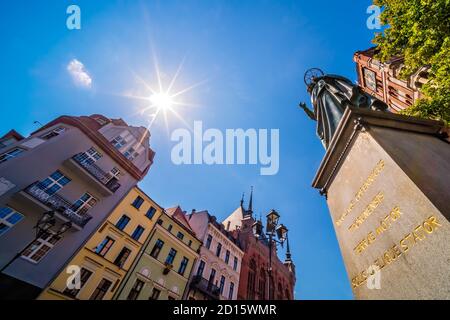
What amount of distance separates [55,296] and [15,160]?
31.0 ft

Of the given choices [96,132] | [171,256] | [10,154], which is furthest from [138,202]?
[10,154]

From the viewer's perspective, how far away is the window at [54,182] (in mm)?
15328

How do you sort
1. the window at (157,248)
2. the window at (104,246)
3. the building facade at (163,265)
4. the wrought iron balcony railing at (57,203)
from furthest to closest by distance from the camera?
the window at (157,248) < the building facade at (163,265) < the window at (104,246) < the wrought iron balcony railing at (57,203)

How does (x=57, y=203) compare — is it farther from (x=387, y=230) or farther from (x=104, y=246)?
(x=387, y=230)

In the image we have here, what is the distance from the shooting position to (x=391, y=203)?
9.66ft

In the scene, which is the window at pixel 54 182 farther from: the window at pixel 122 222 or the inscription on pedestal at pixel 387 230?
the inscription on pedestal at pixel 387 230

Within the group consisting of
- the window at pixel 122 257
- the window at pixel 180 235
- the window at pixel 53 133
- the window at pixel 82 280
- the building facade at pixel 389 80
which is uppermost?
the building facade at pixel 389 80

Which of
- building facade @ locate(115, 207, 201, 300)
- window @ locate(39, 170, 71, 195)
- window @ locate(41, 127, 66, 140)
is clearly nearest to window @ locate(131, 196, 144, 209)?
building facade @ locate(115, 207, 201, 300)

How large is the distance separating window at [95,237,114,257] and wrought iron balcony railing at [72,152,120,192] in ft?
14.3

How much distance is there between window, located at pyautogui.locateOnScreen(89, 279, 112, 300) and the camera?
16141mm

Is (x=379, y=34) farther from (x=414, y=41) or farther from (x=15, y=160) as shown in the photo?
(x=15, y=160)

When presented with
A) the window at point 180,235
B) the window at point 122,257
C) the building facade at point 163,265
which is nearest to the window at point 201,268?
the building facade at point 163,265

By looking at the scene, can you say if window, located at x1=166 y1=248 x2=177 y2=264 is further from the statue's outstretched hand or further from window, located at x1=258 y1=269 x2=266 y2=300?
the statue's outstretched hand

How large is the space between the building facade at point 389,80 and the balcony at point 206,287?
25776 millimetres
